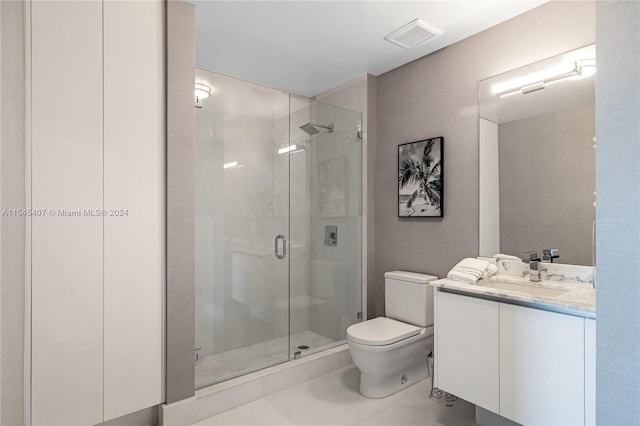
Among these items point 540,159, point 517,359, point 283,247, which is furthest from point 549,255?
→ point 283,247

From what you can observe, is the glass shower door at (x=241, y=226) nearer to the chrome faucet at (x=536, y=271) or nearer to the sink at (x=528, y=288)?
the sink at (x=528, y=288)

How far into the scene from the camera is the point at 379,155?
123 inches

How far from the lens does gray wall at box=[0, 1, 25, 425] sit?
4.35 ft

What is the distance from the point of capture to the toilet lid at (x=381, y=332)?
222 cm

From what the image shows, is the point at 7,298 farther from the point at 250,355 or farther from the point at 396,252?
the point at 396,252

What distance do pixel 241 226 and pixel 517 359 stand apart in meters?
2.04

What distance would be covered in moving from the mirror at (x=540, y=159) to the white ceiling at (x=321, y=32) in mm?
465

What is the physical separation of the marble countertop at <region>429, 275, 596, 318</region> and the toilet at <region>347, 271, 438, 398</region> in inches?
21.2

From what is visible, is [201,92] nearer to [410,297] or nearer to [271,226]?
[271,226]

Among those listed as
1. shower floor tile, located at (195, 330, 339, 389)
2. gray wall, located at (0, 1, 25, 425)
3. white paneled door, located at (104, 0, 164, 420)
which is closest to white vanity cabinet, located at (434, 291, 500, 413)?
shower floor tile, located at (195, 330, 339, 389)

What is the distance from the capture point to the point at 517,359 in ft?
5.46

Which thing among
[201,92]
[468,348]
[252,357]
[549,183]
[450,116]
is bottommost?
[252,357]

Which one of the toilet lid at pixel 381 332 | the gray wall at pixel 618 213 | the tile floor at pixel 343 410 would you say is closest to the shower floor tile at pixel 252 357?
the tile floor at pixel 343 410

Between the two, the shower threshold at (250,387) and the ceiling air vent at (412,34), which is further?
the ceiling air vent at (412,34)
